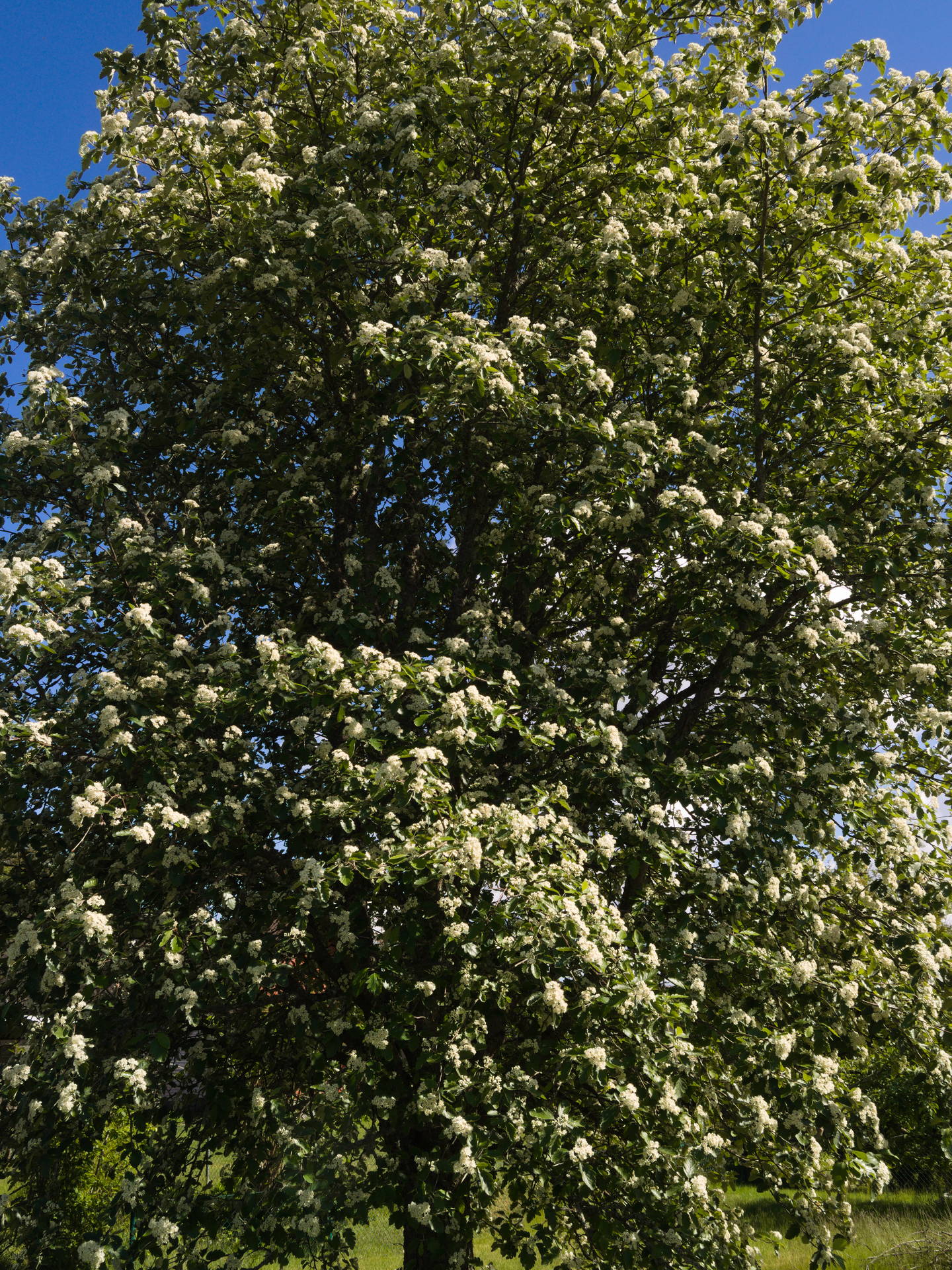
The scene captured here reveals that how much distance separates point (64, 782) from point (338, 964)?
100 inches

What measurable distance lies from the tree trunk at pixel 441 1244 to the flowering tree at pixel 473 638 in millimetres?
48

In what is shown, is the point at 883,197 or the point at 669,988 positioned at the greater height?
the point at 883,197

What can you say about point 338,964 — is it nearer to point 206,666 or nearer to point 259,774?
point 259,774

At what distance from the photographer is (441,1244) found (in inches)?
233

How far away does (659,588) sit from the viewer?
923 cm

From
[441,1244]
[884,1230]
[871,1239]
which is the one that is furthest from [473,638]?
[884,1230]

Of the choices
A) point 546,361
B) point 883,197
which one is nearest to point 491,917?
point 546,361

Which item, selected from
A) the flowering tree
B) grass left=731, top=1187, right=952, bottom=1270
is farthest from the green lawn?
the flowering tree

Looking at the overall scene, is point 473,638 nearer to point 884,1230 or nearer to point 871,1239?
point 871,1239

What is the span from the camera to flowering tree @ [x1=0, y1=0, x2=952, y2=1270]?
19.3 feet

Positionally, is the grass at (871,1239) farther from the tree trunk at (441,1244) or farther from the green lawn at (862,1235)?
the tree trunk at (441,1244)

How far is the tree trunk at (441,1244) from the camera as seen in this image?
19.4 feet

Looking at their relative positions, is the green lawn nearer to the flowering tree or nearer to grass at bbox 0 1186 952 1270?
grass at bbox 0 1186 952 1270

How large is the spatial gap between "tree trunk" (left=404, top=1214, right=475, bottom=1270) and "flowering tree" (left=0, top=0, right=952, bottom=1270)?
0.16 feet
